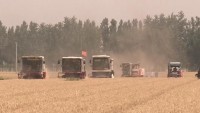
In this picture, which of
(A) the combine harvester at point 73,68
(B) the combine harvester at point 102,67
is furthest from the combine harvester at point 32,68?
(B) the combine harvester at point 102,67

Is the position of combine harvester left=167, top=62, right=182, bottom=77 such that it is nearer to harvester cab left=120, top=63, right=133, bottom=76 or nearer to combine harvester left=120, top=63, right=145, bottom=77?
combine harvester left=120, top=63, right=145, bottom=77

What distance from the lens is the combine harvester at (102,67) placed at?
218 feet

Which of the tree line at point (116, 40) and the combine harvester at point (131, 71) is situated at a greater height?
the tree line at point (116, 40)

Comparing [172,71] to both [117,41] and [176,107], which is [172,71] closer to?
[176,107]

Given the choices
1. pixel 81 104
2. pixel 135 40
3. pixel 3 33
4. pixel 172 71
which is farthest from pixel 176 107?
pixel 3 33

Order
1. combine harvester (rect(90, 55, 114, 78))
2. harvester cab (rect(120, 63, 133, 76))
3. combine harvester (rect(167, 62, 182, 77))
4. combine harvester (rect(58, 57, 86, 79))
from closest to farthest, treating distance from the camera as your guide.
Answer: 1. combine harvester (rect(58, 57, 86, 79))
2. combine harvester (rect(90, 55, 114, 78))
3. combine harvester (rect(167, 62, 182, 77))
4. harvester cab (rect(120, 63, 133, 76))

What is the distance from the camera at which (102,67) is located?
6681 centimetres

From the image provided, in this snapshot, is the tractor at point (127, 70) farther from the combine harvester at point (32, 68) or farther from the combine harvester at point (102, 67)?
the combine harvester at point (32, 68)

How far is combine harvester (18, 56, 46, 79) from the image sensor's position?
58.5 meters

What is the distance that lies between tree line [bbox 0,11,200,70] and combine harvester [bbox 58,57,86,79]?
91.2 meters

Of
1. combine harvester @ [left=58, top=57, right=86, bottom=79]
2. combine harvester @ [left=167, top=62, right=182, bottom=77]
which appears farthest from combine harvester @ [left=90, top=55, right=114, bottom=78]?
combine harvester @ [left=167, top=62, right=182, bottom=77]

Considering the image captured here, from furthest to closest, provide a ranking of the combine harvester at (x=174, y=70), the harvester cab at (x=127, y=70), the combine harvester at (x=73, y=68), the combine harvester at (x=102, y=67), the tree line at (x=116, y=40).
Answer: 1. the tree line at (x=116, y=40)
2. the harvester cab at (x=127, y=70)
3. the combine harvester at (x=174, y=70)
4. the combine harvester at (x=102, y=67)
5. the combine harvester at (x=73, y=68)

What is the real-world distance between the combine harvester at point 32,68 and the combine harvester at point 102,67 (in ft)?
31.7

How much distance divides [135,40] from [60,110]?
150 meters
